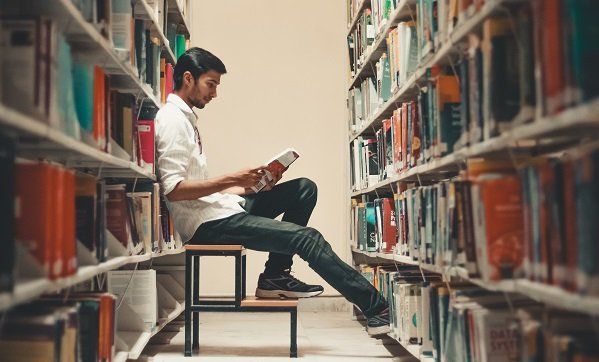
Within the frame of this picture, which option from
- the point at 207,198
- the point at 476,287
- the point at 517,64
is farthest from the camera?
the point at 207,198

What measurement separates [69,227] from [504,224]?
1.07 meters

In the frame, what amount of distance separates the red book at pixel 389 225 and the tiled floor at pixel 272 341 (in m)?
0.49

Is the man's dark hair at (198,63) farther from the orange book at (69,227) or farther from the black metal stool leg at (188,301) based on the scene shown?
the orange book at (69,227)

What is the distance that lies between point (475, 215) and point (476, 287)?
1.40 ft

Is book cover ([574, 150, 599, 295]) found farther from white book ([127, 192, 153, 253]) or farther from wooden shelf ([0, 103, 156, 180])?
white book ([127, 192, 153, 253])

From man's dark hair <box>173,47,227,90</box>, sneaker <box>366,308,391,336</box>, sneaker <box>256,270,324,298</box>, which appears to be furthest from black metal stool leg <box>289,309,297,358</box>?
man's dark hair <box>173,47,227,90</box>

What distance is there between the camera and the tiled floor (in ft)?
10.2

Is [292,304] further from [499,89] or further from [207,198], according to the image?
[499,89]

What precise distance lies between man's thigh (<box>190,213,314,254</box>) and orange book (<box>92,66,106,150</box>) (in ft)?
3.19

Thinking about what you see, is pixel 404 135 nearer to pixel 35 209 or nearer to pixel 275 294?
pixel 275 294

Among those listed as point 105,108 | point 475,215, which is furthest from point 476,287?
point 105,108

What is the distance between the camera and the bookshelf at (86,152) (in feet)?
4.93

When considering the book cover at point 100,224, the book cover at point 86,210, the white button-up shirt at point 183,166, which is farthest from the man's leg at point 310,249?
the book cover at point 86,210

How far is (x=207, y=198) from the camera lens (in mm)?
3145
